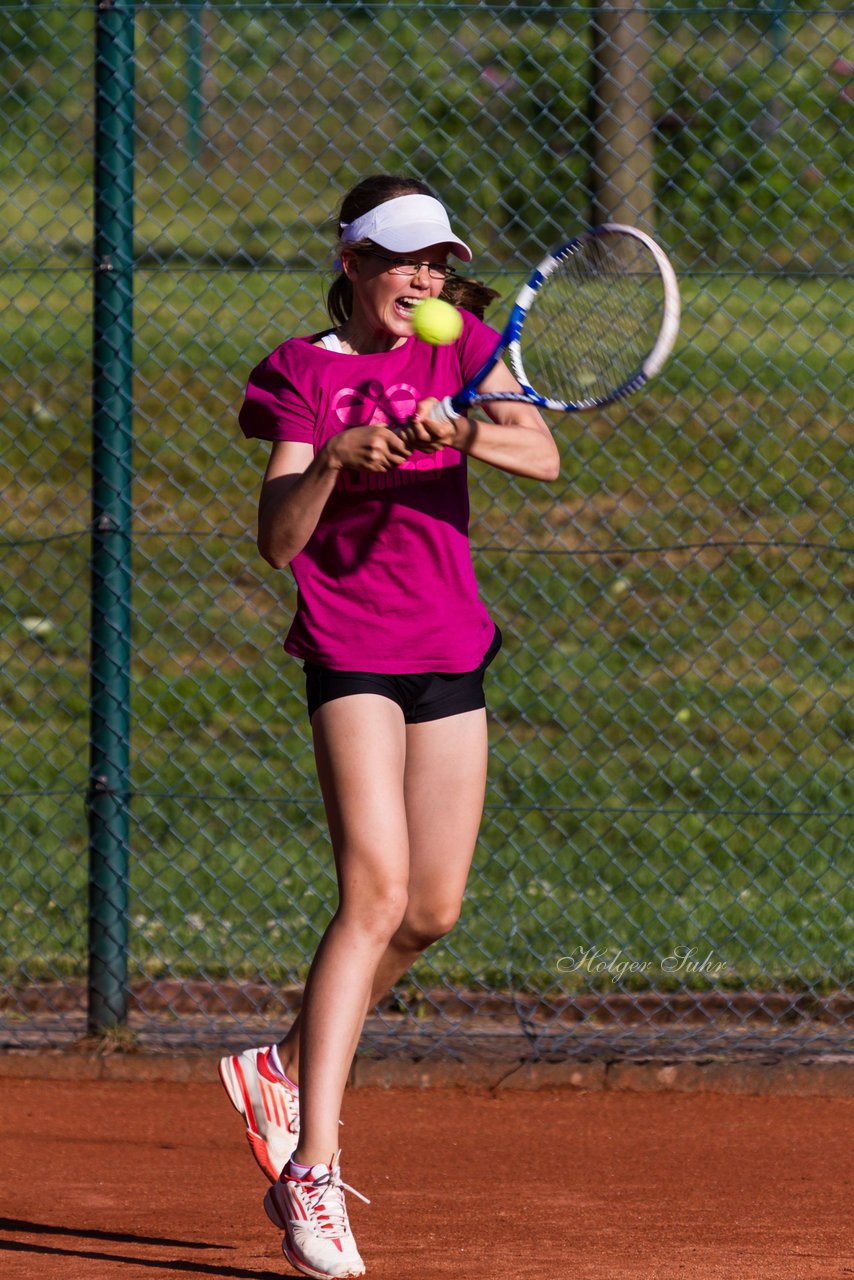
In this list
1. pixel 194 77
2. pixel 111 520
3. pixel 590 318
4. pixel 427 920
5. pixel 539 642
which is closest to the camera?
pixel 427 920

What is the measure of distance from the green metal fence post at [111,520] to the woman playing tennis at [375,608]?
145cm

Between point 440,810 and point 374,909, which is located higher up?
point 440,810

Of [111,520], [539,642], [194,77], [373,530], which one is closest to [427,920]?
[373,530]

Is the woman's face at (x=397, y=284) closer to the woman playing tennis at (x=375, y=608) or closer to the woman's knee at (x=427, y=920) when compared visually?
the woman playing tennis at (x=375, y=608)

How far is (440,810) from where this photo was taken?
317cm

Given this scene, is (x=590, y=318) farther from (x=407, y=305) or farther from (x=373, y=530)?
(x=373, y=530)

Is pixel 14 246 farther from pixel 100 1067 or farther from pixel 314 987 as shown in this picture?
pixel 314 987

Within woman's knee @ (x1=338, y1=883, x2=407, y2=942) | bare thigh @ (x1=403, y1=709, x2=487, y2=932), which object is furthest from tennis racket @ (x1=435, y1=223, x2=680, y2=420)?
woman's knee @ (x1=338, y1=883, x2=407, y2=942)

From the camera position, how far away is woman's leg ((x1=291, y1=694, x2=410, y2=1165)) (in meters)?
2.96

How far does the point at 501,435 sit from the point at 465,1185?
1.70 m

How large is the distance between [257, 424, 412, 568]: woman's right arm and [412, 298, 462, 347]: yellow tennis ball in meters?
0.25

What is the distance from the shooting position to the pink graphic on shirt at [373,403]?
10.1 ft

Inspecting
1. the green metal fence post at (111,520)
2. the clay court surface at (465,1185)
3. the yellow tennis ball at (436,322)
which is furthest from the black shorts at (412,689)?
the green metal fence post at (111,520)

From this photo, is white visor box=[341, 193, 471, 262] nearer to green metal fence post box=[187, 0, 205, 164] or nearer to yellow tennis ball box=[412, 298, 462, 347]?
yellow tennis ball box=[412, 298, 462, 347]
